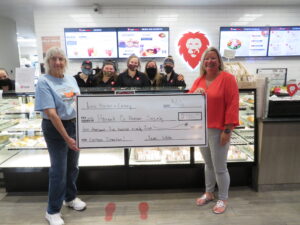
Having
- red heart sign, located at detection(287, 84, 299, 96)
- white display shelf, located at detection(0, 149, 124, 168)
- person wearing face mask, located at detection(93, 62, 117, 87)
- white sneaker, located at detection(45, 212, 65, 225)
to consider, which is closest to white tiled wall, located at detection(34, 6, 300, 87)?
person wearing face mask, located at detection(93, 62, 117, 87)

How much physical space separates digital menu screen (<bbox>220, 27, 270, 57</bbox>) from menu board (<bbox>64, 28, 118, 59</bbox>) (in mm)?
2363

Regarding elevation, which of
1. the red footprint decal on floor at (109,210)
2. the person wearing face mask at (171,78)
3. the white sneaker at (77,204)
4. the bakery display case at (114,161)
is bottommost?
the red footprint decal on floor at (109,210)

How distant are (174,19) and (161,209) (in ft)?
12.8

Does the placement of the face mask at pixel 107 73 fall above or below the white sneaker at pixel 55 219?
above

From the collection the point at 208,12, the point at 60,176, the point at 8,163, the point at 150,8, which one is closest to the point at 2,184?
the point at 8,163

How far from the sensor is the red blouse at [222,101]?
6.46 feet

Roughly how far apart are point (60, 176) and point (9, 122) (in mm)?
1223

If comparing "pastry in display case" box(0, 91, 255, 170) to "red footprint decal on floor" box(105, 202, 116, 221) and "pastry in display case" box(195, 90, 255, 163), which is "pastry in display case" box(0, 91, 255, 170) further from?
"red footprint decal on floor" box(105, 202, 116, 221)

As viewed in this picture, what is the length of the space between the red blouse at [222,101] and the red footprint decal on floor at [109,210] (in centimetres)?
132

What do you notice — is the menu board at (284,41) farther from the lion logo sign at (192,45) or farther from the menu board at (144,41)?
the menu board at (144,41)

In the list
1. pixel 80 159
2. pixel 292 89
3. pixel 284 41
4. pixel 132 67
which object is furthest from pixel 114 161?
pixel 284 41

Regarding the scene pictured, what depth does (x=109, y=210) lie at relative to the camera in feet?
7.72

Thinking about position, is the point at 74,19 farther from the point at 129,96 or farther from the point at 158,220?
the point at 158,220

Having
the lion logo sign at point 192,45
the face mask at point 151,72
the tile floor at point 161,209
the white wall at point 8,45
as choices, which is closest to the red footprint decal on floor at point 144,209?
the tile floor at point 161,209
